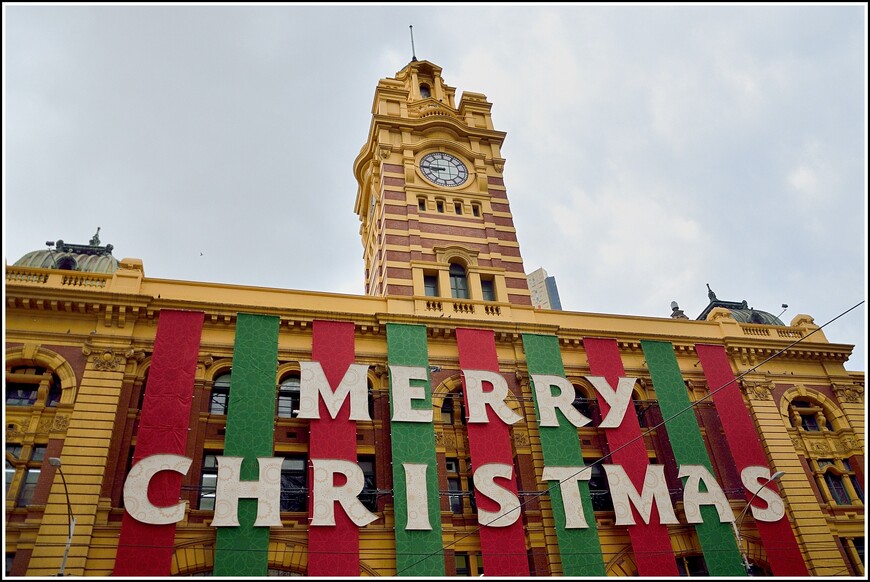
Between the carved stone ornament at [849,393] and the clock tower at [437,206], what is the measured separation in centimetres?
1716

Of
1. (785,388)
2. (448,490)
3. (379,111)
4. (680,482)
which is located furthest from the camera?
(379,111)

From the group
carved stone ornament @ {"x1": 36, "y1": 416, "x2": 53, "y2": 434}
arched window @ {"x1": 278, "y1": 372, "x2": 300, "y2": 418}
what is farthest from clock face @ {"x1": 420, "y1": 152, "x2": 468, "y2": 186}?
carved stone ornament @ {"x1": 36, "y1": 416, "x2": 53, "y2": 434}

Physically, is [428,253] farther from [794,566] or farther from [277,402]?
[794,566]

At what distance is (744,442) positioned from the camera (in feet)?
99.5

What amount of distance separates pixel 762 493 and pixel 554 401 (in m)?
10.1

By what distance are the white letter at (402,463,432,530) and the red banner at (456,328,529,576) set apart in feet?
7.24

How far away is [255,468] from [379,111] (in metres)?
25.0

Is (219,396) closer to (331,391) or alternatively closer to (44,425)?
(331,391)

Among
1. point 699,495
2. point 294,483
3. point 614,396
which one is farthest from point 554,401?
point 294,483

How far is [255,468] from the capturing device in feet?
81.9

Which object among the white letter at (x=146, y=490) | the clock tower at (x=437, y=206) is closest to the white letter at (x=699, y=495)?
the clock tower at (x=437, y=206)

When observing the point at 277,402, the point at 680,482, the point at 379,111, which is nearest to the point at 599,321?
the point at 680,482

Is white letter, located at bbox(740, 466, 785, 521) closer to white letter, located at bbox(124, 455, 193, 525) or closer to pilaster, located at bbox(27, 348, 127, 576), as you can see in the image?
white letter, located at bbox(124, 455, 193, 525)

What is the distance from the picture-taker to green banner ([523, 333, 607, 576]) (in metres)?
25.6
